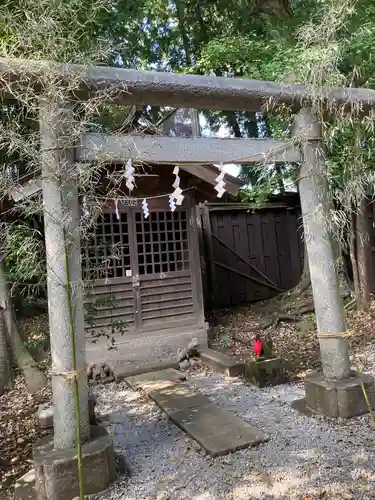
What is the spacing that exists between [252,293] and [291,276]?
1256 millimetres

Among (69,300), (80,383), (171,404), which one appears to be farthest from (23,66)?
(171,404)

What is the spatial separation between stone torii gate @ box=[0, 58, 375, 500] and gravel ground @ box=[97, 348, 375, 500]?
0.30 meters

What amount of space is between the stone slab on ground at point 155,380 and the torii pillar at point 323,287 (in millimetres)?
2064

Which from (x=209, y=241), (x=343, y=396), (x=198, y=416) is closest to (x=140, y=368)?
(x=198, y=416)

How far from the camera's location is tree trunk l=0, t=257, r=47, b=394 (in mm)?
5434

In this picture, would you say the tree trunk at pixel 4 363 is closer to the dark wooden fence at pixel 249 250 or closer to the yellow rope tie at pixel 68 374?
the yellow rope tie at pixel 68 374

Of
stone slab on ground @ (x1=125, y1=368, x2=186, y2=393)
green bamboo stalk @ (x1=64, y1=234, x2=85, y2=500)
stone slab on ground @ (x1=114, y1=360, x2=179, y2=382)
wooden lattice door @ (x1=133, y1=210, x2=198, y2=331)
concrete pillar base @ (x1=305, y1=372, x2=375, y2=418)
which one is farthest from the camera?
wooden lattice door @ (x1=133, y1=210, x2=198, y2=331)

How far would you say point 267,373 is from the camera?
5.09m

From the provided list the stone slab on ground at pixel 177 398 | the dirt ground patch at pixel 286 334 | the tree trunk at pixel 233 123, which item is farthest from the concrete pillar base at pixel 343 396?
the tree trunk at pixel 233 123

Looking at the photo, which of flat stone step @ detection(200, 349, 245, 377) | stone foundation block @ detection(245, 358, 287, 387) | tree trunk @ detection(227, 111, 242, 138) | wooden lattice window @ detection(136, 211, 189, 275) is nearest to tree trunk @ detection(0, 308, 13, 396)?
wooden lattice window @ detection(136, 211, 189, 275)

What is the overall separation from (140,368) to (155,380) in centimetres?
55

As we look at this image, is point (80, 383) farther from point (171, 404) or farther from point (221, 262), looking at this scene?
point (221, 262)

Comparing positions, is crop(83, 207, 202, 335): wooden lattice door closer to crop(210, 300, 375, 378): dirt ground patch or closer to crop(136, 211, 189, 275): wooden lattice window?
crop(136, 211, 189, 275): wooden lattice window

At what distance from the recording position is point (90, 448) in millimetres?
2932
